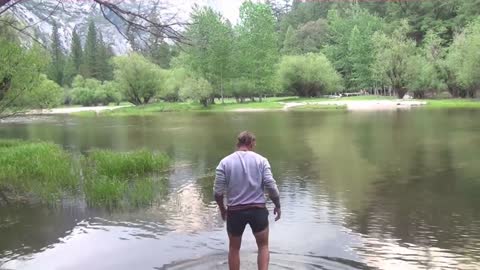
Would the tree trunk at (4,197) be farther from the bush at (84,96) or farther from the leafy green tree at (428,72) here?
the bush at (84,96)

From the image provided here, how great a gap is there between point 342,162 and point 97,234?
1312 cm

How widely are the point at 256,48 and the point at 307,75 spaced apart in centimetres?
1302

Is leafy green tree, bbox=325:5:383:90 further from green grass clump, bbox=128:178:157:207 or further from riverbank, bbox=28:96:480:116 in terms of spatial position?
green grass clump, bbox=128:178:157:207

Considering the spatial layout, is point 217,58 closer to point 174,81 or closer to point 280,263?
point 174,81

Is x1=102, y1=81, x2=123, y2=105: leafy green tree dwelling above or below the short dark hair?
above

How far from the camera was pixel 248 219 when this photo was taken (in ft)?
26.1

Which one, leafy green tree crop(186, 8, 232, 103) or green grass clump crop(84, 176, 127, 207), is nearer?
green grass clump crop(84, 176, 127, 207)

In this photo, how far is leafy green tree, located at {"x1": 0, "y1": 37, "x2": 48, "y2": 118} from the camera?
2607 centimetres

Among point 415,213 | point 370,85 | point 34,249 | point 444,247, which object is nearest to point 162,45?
point 34,249

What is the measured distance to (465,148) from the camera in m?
26.1

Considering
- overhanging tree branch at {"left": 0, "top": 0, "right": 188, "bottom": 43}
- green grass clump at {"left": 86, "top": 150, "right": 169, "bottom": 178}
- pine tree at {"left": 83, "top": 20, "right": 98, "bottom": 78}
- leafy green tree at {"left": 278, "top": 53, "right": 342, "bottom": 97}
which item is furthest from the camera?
pine tree at {"left": 83, "top": 20, "right": 98, "bottom": 78}

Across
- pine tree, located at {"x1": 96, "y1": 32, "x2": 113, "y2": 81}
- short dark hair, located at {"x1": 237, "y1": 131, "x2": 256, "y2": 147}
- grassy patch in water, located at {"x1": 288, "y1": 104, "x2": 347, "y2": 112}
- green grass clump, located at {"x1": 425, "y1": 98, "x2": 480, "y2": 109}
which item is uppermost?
pine tree, located at {"x1": 96, "y1": 32, "x2": 113, "y2": 81}

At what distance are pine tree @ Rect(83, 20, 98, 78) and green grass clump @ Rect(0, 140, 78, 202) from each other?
13561cm

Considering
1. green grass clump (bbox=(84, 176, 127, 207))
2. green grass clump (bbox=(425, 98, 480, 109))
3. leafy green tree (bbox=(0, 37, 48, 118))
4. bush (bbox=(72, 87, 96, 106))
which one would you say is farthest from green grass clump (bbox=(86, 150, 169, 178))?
bush (bbox=(72, 87, 96, 106))
